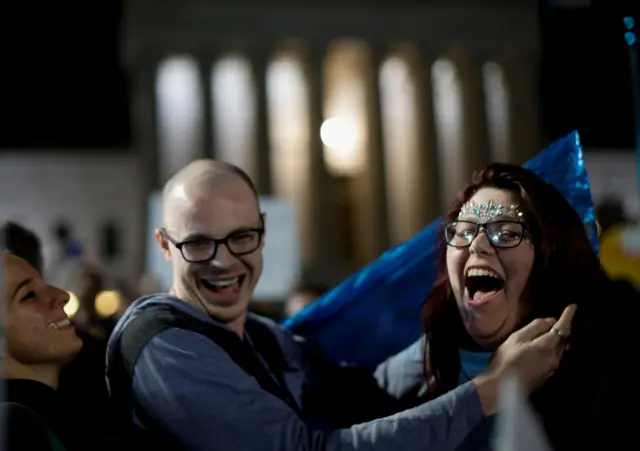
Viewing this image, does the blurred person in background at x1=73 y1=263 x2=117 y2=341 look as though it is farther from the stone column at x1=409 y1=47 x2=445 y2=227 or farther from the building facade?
the stone column at x1=409 y1=47 x2=445 y2=227

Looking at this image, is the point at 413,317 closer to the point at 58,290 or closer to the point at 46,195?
the point at 58,290

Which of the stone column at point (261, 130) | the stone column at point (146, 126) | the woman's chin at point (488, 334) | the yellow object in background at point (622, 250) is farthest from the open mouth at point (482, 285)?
the stone column at point (146, 126)

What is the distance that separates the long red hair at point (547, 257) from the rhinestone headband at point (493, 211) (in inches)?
1.6

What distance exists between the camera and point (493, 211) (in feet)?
12.8

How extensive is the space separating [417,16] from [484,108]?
547cm

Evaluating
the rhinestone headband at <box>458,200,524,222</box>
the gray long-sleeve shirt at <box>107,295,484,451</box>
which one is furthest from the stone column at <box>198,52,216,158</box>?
the gray long-sleeve shirt at <box>107,295,484,451</box>

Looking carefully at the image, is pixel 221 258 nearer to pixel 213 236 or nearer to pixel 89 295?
pixel 213 236

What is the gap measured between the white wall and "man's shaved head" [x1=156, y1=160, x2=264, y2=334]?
134 ft

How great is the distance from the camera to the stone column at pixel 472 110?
146 ft

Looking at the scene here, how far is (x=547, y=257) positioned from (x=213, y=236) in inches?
54.1

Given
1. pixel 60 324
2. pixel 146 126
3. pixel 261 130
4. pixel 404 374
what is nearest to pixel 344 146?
pixel 261 130

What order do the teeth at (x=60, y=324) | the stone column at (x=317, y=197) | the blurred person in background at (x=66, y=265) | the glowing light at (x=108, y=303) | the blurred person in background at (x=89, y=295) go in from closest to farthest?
1. the teeth at (x=60, y=324)
2. the blurred person in background at (x=89, y=295)
3. the glowing light at (x=108, y=303)
4. the blurred person in background at (x=66, y=265)
5. the stone column at (x=317, y=197)

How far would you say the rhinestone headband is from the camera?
12.7 ft

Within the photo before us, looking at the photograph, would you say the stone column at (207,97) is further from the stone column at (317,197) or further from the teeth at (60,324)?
the teeth at (60,324)
